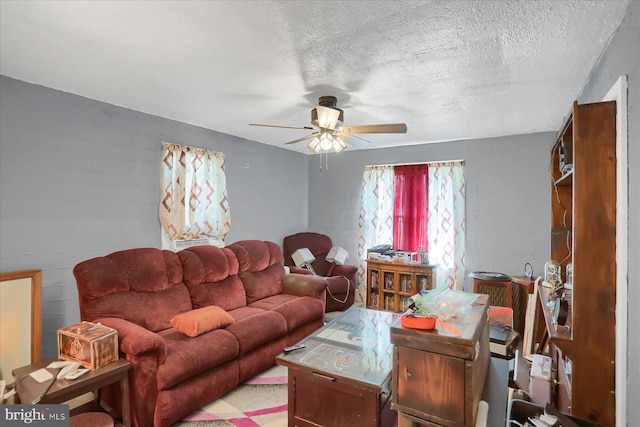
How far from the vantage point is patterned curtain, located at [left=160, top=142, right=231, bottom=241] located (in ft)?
11.8

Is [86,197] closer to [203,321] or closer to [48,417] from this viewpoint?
[203,321]

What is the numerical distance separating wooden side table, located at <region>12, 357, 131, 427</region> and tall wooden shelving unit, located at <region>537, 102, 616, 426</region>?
234 cm

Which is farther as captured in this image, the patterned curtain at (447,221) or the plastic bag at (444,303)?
the patterned curtain at (447,221)

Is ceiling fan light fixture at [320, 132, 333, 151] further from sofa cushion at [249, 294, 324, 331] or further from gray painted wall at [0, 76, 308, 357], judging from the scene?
gray painted wall at [0, 76, 308, 357]

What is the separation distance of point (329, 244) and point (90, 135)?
3.49m

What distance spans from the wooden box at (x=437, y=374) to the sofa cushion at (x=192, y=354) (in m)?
1.59

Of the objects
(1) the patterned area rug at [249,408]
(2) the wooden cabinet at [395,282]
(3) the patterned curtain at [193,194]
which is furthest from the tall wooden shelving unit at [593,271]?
(3) the patterned curtain at [193,194]

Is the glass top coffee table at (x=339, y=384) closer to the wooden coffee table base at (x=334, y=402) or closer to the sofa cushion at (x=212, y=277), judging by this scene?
the wooden coffee table base at (x=334, y=402)

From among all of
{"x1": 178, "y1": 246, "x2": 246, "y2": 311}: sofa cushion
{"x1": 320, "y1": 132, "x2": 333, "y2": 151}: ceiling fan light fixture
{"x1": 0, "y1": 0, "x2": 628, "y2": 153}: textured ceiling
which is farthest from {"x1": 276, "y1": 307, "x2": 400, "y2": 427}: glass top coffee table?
{"x1": 0, "y1": 0, "x2": 628, "y2": 153}: textured ceiling

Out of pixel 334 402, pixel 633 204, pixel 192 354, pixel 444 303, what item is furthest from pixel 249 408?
pixel 633 204

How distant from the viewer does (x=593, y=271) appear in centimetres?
135

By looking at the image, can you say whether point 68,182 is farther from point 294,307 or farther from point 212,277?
point 294,307

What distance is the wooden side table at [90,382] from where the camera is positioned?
1.72 meters

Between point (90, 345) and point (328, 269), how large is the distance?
340 cm
